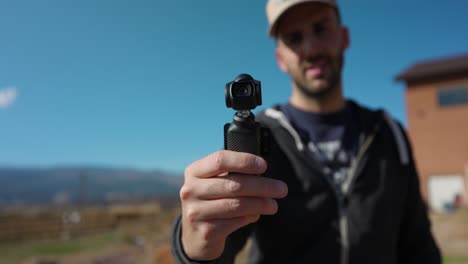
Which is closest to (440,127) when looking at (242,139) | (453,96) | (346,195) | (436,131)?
(436,131)

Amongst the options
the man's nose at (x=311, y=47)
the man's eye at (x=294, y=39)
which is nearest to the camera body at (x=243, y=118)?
the man's nose at (x=311, y=47)

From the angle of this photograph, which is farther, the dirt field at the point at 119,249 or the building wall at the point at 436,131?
the building wall at the point at 436,131

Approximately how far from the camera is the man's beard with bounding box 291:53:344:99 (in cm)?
246

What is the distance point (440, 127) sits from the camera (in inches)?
1065

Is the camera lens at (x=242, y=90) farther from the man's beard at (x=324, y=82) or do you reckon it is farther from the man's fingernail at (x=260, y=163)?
the man's beard at (x=324, y=82)

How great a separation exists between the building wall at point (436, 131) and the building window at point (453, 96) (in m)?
0.29

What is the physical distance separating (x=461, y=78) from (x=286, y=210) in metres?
30.2

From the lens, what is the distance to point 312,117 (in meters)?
2.70

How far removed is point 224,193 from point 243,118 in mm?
255

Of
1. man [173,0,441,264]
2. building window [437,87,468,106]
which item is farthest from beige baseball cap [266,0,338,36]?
building window [437,87,468,106]

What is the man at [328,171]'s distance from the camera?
2.37 metres

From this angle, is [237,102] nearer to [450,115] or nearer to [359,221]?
[359,221]

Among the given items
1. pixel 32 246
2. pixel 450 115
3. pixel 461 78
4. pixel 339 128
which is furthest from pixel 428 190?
pixel 339 128

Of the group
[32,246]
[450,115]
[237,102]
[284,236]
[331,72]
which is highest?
[450,115]
